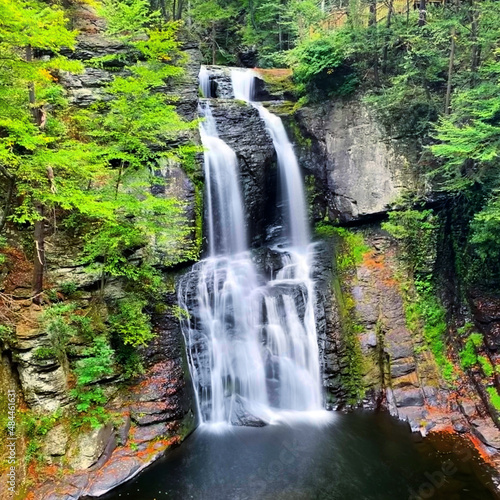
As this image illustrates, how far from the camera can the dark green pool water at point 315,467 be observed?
695cm

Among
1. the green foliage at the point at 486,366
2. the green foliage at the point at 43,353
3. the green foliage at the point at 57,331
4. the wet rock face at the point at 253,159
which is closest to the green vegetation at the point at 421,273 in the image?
the green foliage at the point at 486,366

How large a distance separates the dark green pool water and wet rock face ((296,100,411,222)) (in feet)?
21.8

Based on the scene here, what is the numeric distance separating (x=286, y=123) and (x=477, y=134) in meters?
6.90

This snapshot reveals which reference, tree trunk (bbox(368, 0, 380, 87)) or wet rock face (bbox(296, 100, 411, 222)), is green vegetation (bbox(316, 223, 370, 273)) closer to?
wet rock face (bbox(296, 100, 411, 222))

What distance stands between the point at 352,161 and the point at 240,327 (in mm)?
6681

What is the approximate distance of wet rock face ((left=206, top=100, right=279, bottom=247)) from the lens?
12945mm

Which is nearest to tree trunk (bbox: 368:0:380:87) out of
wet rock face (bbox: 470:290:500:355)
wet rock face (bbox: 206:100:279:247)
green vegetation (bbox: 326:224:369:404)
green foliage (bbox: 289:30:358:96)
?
green foliage (bbox: 289:30:358:96)

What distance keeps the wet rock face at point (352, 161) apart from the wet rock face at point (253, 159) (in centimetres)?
159

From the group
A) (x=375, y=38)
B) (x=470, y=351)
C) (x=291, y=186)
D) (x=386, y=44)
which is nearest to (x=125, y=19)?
(x=291, y=186)

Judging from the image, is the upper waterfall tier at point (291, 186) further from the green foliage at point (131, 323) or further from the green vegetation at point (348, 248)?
the green foliage at point (131, 323)

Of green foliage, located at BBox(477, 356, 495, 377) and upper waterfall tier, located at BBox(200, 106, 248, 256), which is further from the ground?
upper waterfall tier, located at BBox(200, 106, 248, 256)

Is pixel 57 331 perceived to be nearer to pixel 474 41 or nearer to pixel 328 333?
→ pixel 328 333

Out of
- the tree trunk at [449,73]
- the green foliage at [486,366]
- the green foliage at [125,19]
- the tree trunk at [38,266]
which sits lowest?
the green foliage at [486,366]

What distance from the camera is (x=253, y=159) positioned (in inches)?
514
